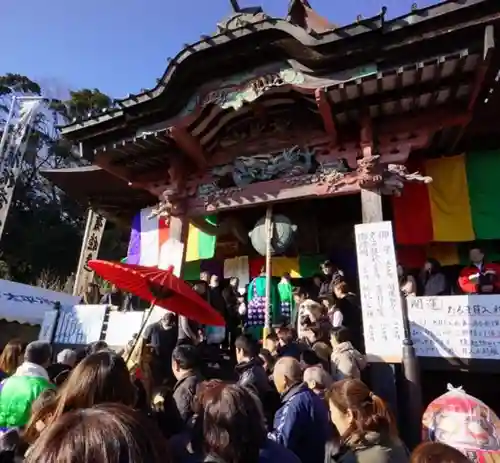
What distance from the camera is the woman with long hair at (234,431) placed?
1.93 meters

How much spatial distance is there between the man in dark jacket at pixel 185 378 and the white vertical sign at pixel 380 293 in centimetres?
267

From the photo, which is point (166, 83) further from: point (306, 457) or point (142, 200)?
point (306, 457)

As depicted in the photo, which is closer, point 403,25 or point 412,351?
point 412,351

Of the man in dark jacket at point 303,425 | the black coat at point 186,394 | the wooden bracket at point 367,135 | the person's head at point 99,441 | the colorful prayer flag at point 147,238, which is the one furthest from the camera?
the colorful prayer flag at point 147,238

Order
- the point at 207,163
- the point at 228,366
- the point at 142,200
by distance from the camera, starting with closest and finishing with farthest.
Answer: the point at 228,366 < the point at 207,163 < the point at 142,200

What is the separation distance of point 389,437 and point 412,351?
9.63 ft

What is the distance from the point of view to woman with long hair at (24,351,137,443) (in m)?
2.08

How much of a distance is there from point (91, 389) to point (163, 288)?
2817 mm

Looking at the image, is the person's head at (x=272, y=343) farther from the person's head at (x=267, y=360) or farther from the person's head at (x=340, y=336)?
the person's head at (x=340, y=336)

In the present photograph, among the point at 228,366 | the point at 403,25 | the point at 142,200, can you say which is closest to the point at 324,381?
the point at 228,366

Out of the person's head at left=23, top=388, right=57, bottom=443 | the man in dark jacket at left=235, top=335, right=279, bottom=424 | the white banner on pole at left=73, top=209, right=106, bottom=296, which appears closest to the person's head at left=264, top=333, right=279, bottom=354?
the man in dark jacket at left=235, top=335, right=279, bottom=424

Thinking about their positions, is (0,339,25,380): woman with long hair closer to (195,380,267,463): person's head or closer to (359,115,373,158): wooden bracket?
(195,380,267,463): person's head

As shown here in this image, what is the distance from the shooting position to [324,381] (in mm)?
3518

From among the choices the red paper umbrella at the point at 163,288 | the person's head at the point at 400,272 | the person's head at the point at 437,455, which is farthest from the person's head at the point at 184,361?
the person's head at the point at 400,272
